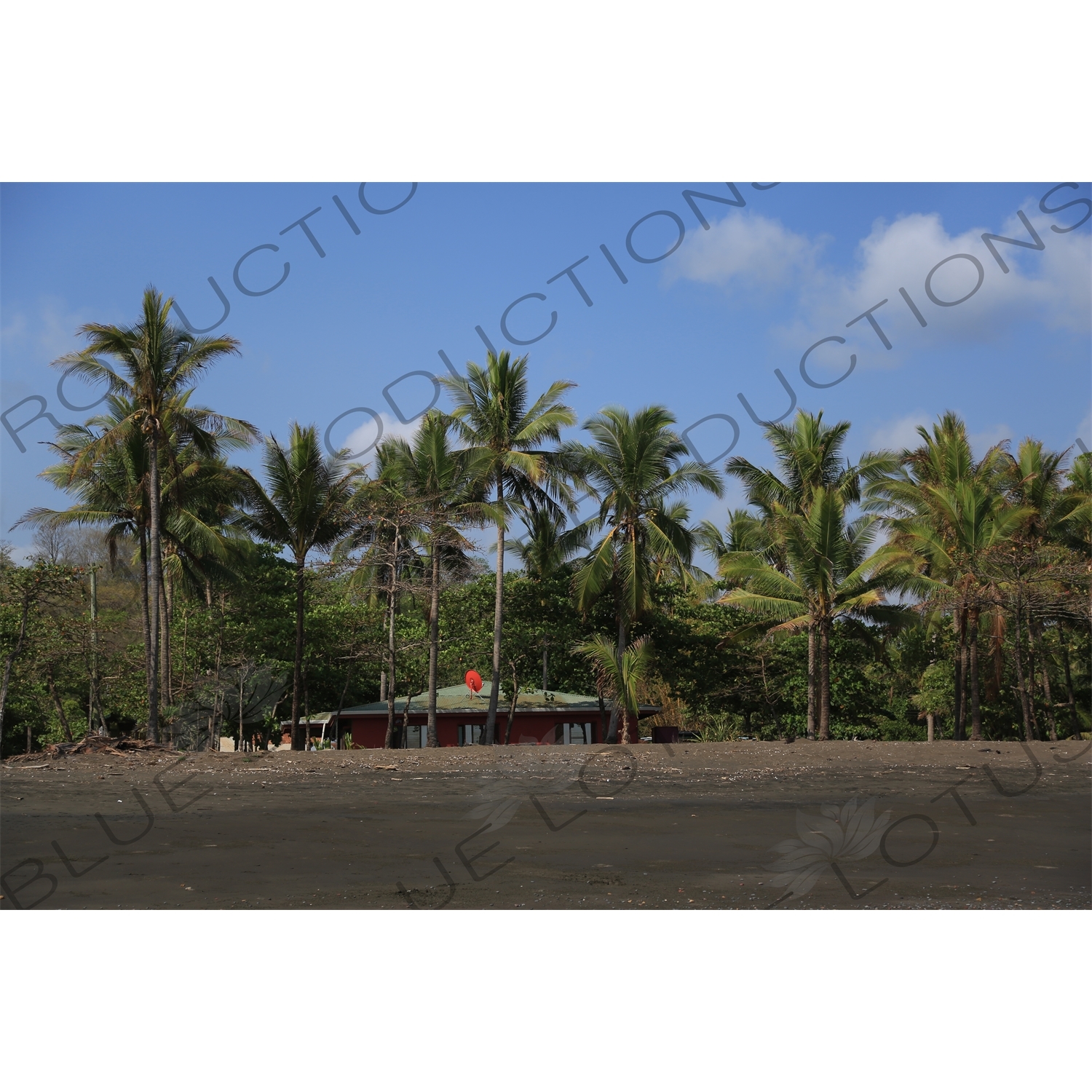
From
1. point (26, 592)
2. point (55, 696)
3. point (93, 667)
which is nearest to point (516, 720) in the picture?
point (93, 667)

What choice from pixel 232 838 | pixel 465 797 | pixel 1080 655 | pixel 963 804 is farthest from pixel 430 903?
pixel 1080 655

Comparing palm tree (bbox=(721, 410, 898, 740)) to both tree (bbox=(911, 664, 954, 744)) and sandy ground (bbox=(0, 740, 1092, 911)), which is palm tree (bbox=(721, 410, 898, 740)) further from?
sandy ground (bbox=(0, 740, 1092, 911))

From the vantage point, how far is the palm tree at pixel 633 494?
28.6 m

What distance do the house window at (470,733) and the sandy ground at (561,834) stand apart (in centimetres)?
1204

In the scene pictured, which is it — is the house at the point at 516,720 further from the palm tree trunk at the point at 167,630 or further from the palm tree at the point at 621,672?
the palm tree trunk at the point at 167,630

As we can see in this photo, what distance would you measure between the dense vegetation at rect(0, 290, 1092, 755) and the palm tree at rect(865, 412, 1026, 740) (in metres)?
0.10

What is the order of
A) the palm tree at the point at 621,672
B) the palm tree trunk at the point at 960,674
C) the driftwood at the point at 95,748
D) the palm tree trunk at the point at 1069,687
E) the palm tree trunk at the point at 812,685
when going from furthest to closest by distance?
the palm tree trunk at the point at 1069,687, the palm tree trunk at the point at 812,685, the palm tree trunk at the point at 960,674, the palm tree at the point at 621,672, the driftwood at the point at 95,748

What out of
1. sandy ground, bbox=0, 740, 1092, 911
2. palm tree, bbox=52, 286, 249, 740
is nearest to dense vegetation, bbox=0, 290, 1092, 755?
palm tree, bbox=52, 286, 249, 740

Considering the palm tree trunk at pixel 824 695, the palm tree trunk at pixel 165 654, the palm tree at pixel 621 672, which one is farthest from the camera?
the palm tree trunk at pixel 165 654

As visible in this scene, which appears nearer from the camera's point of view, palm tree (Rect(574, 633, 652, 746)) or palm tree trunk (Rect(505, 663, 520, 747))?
palm tree (Rect(574, 633, 652, 746))

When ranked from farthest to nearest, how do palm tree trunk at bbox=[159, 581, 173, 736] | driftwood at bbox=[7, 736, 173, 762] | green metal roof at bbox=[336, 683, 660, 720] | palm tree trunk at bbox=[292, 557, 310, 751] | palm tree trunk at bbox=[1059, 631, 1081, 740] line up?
green metal roof at bbox=[336, 683, 660, 720] < palm tree trunk at bbox=[1059, 631, 1081, 740] < palm tree trunk at bbox=[159, 581, 173, 736] < palm tree trunk at bbox=[292, 557, 310, 751] < driftwood at bbox=[7, 736, 173, 762]

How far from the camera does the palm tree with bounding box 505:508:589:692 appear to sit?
29.7m

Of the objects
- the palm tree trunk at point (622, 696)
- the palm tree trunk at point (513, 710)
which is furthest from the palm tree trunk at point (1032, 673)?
the palm tree trunk at point (513, 710)

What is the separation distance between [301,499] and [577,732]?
11.1 metres
